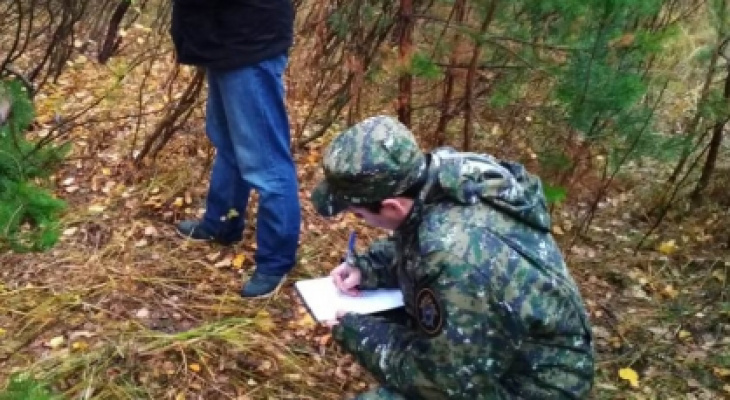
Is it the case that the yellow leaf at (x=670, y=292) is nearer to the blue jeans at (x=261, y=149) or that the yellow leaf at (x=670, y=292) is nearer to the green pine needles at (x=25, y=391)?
the blue jeans at (x=261, y=149)

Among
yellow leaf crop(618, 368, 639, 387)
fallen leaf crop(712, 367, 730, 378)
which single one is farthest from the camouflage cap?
fallen leaf crop(712, 367, 730, 378)

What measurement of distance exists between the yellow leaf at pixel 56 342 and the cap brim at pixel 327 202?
1.47 m

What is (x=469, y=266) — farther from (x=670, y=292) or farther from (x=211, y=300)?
(x=670, y=292)

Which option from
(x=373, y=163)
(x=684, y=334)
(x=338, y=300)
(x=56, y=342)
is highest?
(x=373, y=163)

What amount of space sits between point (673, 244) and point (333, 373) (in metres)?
2.27

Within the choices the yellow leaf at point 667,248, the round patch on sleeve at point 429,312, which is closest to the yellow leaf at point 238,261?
the round patch on sleeve at point 429,312

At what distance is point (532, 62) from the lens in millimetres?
3482

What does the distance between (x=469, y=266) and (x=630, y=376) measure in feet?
5.44

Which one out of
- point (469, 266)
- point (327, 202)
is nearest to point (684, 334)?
point (469, 266)

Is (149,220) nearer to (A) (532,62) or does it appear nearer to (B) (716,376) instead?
(A) (532,62)

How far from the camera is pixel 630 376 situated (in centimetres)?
321

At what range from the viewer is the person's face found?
6.48 feet

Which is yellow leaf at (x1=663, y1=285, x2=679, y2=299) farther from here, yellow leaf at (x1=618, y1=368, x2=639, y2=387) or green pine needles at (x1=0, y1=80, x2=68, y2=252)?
green pine needles at (x1=0, y1=80, x2=68, y2=252)

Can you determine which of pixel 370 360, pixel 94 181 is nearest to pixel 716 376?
pixel 370 360
